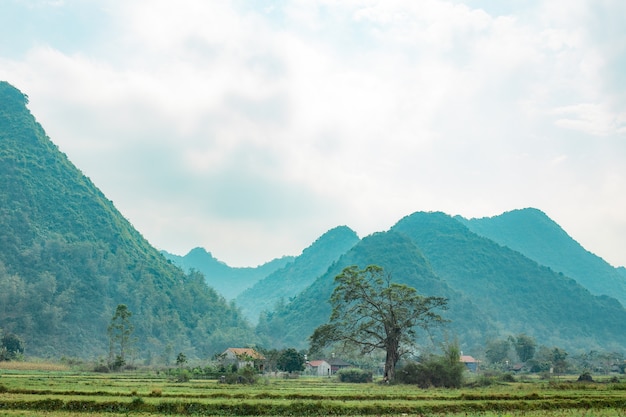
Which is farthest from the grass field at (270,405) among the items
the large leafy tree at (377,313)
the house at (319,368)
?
the house at (319,368)

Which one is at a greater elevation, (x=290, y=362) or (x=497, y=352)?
(x=290, y=362)

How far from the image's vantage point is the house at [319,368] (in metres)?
95.1

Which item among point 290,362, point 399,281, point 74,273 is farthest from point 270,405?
point 399,281

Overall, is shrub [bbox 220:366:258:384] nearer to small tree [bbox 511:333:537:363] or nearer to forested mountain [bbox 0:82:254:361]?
forested mountain [bbox 0:82:254:361]

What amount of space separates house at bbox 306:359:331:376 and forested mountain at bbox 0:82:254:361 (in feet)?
104

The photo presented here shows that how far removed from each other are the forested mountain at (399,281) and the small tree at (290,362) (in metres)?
89.1

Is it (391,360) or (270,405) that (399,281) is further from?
(270,405)

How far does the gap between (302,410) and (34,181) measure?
155089 mm

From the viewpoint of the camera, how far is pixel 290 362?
232ft

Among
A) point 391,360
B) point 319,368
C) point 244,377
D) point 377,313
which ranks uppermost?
point 377,313

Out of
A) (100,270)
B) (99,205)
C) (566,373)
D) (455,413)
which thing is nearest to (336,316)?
(455,413)

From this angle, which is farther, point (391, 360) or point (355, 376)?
point (355, 376)

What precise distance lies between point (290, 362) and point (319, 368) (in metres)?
27.9

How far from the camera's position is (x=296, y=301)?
198750 mm
